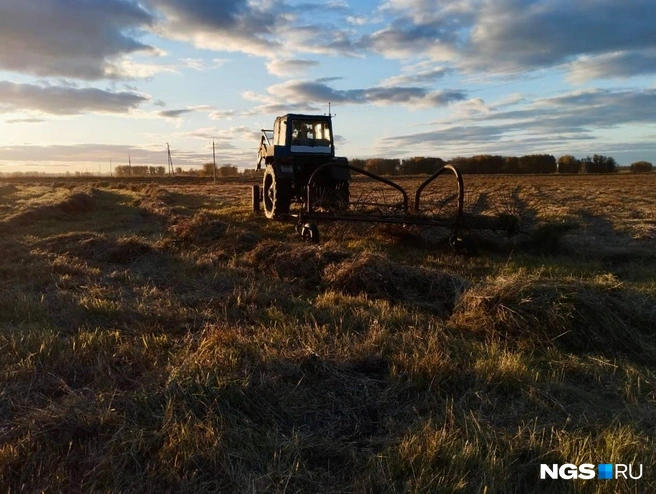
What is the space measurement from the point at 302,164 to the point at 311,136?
2.99ft

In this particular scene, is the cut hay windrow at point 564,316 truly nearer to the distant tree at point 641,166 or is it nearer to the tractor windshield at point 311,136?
the tractor windshield at point 311,136

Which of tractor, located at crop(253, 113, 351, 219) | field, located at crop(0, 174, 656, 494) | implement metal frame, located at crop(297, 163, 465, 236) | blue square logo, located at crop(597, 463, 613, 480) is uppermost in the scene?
tractor, located at crop(253, 113, 351, 219)

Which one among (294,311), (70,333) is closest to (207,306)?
(294,311)

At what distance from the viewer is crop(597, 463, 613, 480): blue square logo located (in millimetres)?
2264

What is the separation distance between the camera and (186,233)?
9.48 metres

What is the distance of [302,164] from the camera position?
38.4 ft

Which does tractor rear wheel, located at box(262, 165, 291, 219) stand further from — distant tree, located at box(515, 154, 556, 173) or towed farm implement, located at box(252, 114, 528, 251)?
distant tree, located at box(515, 154, 556, 173)

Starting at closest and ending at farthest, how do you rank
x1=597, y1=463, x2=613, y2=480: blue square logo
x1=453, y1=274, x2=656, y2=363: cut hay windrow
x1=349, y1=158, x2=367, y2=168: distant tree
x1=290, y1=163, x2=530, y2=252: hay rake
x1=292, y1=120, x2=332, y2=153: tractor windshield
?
1. x1=597, y1=463, x2=613, y2=480: blue square logo
2. x1=453, y1=274, x2=656, y2=363: cut hay windrow
3. x1=290, y1=163, x2=530, y2=252: hay rake
4. x1=292, y1=120, x2=332, y2=153: tractor windshield
5. x1=349, y1=158, x2=367, y2=168: distant tree

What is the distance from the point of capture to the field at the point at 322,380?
7.54 feet

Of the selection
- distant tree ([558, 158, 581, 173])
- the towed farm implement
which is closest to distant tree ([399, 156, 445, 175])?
distant tree ([558, 158, 581, 173])

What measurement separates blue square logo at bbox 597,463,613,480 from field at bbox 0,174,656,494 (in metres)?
0.05

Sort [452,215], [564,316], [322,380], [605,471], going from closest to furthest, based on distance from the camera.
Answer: [605,471], [322,380], [564,316], [452,215]

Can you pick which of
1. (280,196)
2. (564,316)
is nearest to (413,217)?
(280,196)

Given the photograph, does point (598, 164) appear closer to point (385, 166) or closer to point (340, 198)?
point (385, 166)
